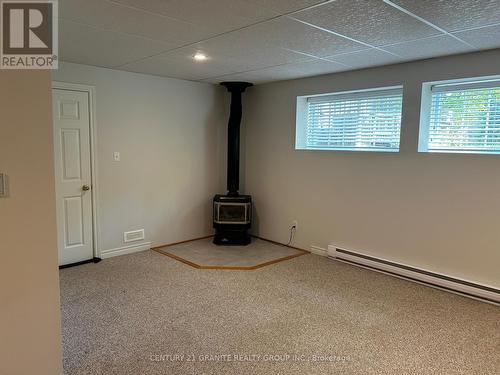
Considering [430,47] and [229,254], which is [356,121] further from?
[229,254]

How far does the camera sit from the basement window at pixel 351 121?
407 centimetres

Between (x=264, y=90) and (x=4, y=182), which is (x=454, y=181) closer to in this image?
(x=264, y=90)

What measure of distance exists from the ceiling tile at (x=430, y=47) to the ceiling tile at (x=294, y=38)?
35 centimetres

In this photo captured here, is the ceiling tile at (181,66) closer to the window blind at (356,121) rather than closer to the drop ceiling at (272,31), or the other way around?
the drop ceiling at (272,31)

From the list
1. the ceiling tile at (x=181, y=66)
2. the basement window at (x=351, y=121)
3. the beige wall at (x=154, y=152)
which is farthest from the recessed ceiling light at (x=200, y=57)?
the basement window at (x=351, y=121)

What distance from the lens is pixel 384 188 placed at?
405 centimetres

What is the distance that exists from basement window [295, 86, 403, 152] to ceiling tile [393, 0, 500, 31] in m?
1.43

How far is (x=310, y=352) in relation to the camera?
8.20 ft

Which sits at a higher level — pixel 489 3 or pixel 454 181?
pixel 489 3

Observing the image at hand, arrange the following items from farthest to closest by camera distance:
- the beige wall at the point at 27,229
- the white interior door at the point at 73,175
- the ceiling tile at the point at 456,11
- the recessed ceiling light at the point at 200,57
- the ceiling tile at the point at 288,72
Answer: the white interior door at the point at 73,175
the ceiling tile at the point at 288,72
the recessed ceiling light at the point at 200,57
the ceiling tile at the point at 456,11
the beige wall at the point at 27,229

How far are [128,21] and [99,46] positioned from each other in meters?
0.86

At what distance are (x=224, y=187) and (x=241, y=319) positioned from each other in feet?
9.73

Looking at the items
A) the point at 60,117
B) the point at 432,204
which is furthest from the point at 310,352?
the point at 60,117

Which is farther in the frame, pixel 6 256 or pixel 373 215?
pixel 373 215
